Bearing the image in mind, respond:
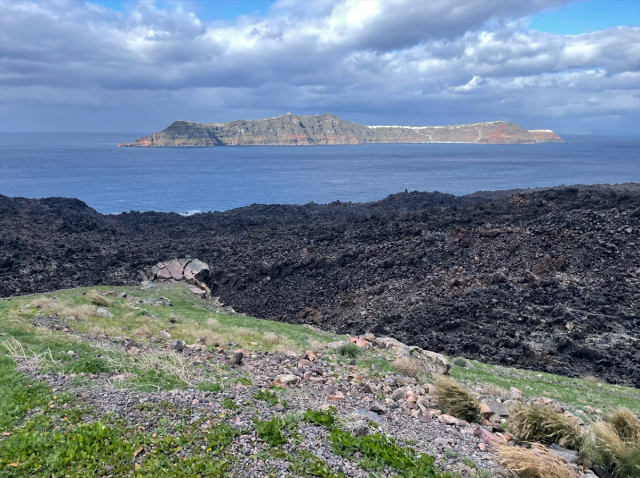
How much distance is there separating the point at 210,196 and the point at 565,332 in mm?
70618

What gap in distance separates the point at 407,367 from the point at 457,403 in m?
2.93

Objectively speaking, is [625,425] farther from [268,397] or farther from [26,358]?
[26,358]

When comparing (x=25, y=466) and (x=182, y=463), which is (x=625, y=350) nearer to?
(x=182, y=463)

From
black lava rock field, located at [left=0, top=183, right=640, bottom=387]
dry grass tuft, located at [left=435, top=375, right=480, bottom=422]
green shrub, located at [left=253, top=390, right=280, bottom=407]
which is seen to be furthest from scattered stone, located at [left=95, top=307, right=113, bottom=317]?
dry grass tuft, located at [left=435, top=375, right=480, bottom=422]

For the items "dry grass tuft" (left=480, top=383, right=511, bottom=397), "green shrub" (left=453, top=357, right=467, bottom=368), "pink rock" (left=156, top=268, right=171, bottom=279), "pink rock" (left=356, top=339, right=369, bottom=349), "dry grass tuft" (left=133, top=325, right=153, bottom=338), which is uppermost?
"dry grass tuft" (left=133, top=325, right=153, bottom=338)

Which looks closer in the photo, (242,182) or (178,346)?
(178,346)

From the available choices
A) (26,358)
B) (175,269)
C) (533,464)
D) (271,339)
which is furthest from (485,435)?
(175,269)

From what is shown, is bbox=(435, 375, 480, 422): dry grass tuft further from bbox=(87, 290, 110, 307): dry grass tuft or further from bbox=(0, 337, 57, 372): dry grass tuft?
bbox=(87, 290, 110, 307): dry grass tuft

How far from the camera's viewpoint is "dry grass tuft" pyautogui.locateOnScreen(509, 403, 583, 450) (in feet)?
28.0

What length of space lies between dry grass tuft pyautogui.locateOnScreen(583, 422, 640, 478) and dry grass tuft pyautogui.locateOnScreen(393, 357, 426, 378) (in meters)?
4.63

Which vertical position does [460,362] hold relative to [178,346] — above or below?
below

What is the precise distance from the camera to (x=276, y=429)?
7.48m

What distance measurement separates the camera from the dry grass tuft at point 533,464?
6.96m

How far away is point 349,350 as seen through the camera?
13.9 metres
